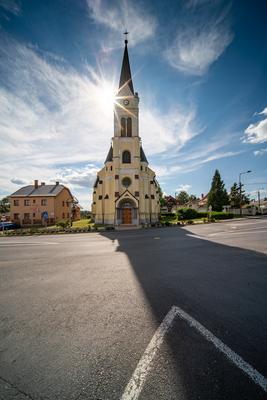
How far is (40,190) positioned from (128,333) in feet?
145

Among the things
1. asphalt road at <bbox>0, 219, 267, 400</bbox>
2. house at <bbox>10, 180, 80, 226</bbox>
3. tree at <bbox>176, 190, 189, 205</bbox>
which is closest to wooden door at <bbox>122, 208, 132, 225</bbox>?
house at <bbox>10, 180, 80, 226</bbox>

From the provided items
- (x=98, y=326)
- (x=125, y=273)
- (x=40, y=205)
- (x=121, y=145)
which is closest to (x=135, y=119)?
(x=121, y=145)

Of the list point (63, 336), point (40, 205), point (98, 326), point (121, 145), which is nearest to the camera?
point (63, 336)

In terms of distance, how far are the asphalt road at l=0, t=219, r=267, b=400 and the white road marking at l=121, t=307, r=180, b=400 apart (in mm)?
17

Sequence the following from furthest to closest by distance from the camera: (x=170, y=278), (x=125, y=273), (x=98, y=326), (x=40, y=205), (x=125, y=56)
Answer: (x=40, y=205), (x=125, y=56), (x=125, y=273), (x=170, y=278), (x=98, y=326)

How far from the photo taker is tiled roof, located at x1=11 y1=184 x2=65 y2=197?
39.7 m

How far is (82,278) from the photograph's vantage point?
5066 millimetres

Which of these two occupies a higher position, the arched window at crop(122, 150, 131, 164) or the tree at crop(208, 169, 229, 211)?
the arched window at crop(122, 150, 131, 164)

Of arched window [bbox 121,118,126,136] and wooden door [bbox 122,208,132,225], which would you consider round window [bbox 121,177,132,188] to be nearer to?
Answer: wooden door [bbox 122,208,132,225]

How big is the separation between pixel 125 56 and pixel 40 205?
33.5 metres

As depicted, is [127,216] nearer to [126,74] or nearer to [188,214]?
[188,214]

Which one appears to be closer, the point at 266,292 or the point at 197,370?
the point at 197,370

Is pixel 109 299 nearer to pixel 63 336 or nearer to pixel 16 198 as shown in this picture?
pixel 63 336

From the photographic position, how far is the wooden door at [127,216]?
28297mm
